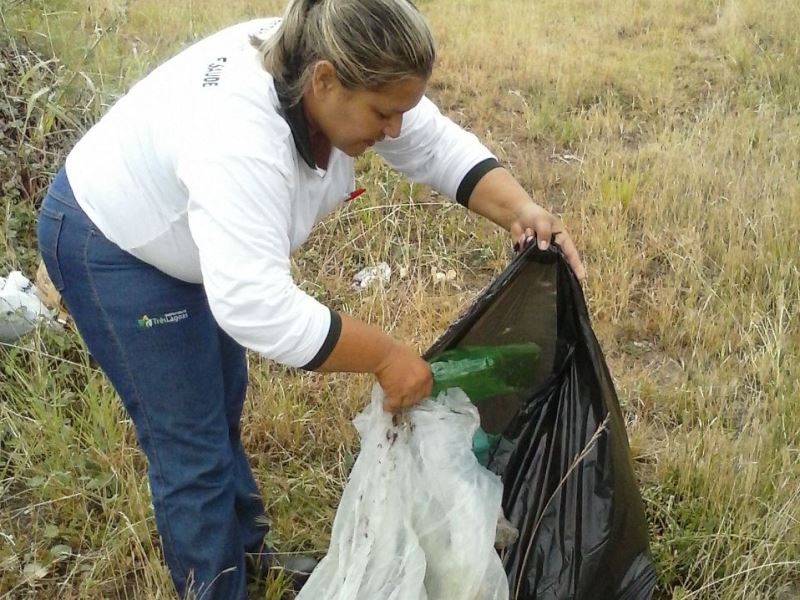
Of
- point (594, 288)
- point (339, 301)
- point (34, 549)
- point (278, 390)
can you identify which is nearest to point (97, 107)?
point (339, 301)

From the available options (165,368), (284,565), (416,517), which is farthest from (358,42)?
(284,565)

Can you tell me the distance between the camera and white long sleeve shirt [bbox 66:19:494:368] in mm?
1125

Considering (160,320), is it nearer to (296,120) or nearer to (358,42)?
(296,120)

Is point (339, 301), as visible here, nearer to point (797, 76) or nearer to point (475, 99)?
point (475, 99)

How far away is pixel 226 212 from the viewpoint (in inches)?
43.7

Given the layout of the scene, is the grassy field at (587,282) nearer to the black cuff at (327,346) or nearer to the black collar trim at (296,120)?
the black cuff at (327,346)

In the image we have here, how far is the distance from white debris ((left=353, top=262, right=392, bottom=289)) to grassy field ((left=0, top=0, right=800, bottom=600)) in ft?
0.15

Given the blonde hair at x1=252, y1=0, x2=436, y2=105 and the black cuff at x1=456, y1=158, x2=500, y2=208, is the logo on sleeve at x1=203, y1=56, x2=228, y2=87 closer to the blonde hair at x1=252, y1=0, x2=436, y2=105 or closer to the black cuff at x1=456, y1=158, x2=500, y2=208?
the blonde hair at x1=252, y1=0, x2=436, y2=105

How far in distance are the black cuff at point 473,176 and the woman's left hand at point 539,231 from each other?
0.36 feet

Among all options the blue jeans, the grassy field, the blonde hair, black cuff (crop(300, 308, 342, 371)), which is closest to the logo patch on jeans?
the blue jeans

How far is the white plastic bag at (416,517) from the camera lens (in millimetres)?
1397

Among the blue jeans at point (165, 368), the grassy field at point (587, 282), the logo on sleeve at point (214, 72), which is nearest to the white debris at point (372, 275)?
the grassy field at point (587, 282)

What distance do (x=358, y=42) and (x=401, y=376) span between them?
0.53 meters

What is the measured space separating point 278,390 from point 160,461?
2.37 ft
